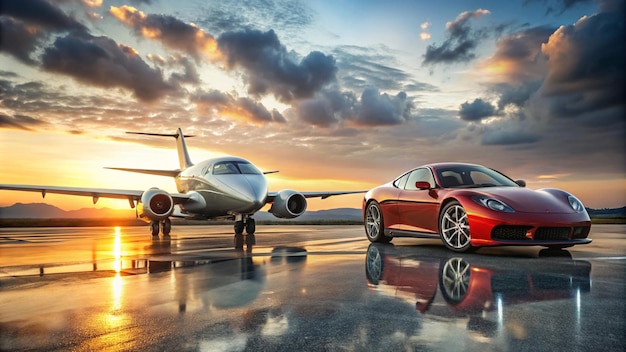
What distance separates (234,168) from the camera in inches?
639

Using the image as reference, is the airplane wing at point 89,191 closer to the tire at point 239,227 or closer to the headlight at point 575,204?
the tire at point 239,227

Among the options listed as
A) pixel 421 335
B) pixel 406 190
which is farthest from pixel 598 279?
pixel 406 190

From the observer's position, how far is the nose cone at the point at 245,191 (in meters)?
14.8

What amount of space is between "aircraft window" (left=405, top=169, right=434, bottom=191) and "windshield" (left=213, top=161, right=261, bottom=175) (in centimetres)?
800

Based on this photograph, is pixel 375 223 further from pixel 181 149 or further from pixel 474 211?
pixel 181 149

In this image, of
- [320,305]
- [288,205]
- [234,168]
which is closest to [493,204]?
[320,305]

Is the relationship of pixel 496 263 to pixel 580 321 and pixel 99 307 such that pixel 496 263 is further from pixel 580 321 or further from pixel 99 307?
pixel 99 307

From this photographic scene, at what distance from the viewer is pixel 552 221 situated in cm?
693

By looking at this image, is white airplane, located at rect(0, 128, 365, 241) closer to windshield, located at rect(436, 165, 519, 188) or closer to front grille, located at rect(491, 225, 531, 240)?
windshield, located at rect(436, 165, 519, 188)

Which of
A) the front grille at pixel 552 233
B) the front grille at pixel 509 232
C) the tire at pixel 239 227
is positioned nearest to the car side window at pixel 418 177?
the front grille at pixel 509 232

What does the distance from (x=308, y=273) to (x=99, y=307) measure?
94.9 inches

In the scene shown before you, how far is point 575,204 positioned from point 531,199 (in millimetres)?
868

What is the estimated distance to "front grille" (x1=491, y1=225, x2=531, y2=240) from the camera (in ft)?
22.7

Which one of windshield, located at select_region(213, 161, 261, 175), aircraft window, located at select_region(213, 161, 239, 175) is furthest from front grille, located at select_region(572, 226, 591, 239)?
aircraft window, located at select_region(213, 161, 239, 175)
